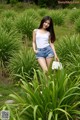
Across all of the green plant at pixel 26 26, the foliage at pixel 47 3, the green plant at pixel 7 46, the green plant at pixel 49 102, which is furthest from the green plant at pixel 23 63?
the foliage at pixel 47 3

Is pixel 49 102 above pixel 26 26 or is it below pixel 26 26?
above

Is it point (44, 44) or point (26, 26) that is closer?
point (44, 44)

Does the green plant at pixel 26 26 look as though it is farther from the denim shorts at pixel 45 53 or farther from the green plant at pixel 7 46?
the denim shorts at pixel 45 53

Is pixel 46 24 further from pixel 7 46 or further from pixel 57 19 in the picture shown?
pixel 57 19

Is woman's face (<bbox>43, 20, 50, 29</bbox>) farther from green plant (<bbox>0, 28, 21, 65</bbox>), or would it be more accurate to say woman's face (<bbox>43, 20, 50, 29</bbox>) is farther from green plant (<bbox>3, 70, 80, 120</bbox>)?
green plant (<bbox>3, 70, 80, 120</bbox>)

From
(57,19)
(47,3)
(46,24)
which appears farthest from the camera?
(47,3)

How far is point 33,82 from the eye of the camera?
636 centimetres

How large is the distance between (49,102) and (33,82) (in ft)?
1.91

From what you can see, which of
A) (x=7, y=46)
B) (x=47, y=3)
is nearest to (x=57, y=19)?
(x=7, y=46)

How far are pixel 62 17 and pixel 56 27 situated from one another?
3.68 feet

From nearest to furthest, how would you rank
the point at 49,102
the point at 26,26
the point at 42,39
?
the point at 49,102
the point at 42,39
the point at 26,26

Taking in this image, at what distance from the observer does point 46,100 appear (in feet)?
19.7

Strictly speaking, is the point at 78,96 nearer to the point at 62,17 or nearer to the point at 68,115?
the point at 68,115

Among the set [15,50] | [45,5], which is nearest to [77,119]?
[15,50]
